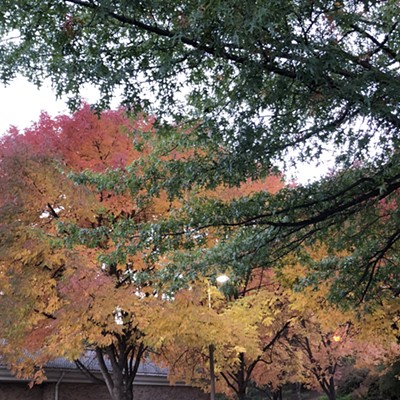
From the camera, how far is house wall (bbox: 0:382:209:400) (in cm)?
1634

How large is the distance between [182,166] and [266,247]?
1.74 metres

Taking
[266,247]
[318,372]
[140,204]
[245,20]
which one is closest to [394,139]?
[266,247]

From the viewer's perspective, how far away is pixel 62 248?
32.3 feet

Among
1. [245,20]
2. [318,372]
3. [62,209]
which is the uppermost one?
[62,209]

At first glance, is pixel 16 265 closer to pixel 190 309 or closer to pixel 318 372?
pixel 190 309

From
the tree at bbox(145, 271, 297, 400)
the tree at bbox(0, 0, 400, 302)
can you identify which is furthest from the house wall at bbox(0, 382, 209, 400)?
the tree at bbox(0, 0, 400, 302)

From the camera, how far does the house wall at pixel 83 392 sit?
643 inches

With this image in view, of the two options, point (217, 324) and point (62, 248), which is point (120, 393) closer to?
point (217, 324)

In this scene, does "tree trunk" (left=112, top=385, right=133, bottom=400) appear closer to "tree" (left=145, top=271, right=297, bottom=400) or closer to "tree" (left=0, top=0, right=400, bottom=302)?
"tree" (left=145, top=271, right=297, bottom=400)

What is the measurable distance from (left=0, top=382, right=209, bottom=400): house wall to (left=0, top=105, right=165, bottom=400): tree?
5.08m

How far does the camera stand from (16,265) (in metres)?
10.0

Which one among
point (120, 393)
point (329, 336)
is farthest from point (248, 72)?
point (329, 336)

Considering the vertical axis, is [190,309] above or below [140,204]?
below

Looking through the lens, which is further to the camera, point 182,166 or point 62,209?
point 62,209
